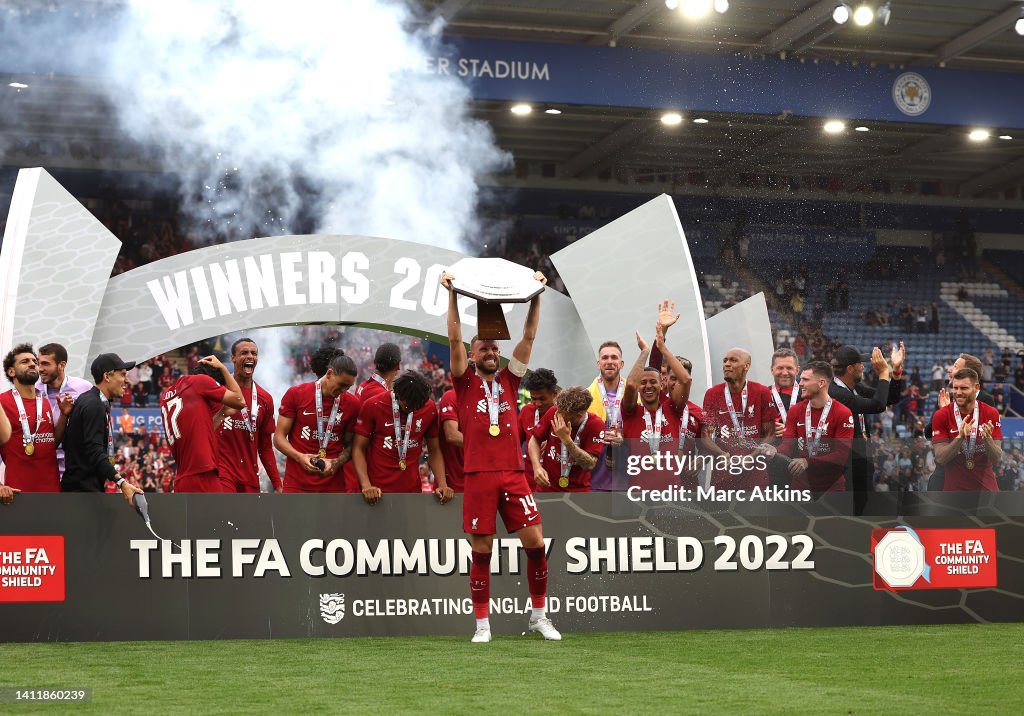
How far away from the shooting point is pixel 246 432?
9398mm

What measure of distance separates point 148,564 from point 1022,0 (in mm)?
19612

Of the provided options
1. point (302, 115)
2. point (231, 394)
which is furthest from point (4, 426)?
point (302, 115)

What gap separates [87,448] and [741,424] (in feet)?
14.8

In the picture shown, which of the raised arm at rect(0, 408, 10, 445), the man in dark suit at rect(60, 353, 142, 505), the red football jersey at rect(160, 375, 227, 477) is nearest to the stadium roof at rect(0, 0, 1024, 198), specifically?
the red football jersey at rect(160, 375, 227, 477)

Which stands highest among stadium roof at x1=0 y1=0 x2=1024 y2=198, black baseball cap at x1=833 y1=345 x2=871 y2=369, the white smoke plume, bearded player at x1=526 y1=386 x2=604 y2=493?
stadium roof at x1=0 y1=0 x2=1024 y2=198

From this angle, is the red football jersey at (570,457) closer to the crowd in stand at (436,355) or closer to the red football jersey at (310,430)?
the red football jersey at (310,430)

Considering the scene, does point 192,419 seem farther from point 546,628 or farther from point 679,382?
point 679,382

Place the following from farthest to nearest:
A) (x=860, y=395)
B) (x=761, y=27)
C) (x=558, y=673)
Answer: (x=761, y=27) < (x=860, y=395) < (x=558, y=673)

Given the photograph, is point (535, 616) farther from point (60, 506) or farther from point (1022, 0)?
point (1022, 0)

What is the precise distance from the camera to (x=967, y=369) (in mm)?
9445

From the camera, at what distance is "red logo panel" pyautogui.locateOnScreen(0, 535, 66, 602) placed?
26.8 ft

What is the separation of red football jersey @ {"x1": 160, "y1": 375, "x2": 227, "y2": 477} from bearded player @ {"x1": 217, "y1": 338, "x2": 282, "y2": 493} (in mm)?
238

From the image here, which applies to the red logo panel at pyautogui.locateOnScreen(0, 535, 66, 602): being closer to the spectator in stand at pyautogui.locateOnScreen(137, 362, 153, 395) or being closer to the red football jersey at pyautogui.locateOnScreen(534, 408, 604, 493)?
the red football jersey at pyautogui.locateOnScreen(534, 408, 604, 493)

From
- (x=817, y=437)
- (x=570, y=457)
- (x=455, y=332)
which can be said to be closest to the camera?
(x=455, y=332)
